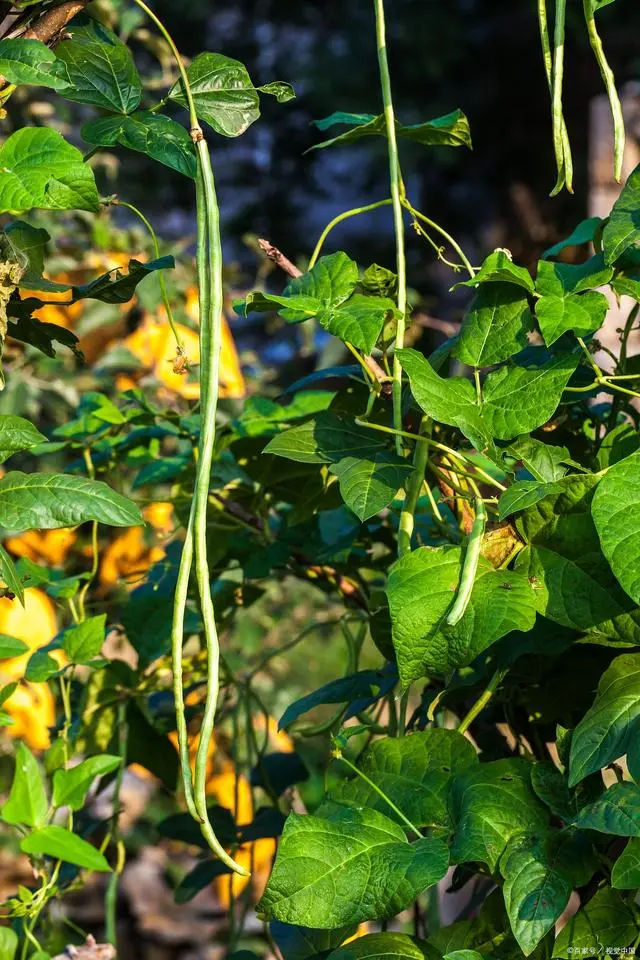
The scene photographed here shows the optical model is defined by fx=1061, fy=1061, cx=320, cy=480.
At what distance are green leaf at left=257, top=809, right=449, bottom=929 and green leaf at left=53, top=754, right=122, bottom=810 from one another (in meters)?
0.14

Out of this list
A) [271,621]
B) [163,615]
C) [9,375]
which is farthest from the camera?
[271,621]

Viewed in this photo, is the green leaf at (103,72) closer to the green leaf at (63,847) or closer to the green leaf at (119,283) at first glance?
the green leaf at (119,283)

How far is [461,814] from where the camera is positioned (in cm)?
43

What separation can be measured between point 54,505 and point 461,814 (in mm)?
213

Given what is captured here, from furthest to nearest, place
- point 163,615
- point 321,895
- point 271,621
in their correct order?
point 271,621 → point 163,615 → point 321,895

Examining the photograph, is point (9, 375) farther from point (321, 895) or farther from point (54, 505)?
point (321, 895)

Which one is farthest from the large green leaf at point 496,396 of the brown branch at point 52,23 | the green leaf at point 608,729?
the brown branch at point 52,23

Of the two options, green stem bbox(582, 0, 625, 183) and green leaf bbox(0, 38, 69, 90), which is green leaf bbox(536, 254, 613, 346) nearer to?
green stem bbox(582, 0, 625, 183)

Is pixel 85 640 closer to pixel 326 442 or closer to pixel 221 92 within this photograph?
pixel 326 442

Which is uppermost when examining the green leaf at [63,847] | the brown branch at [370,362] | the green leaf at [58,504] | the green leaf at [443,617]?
the brown branch at [370,362]

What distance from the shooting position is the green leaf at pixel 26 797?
1.60 ft

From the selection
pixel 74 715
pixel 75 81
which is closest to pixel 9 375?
pixel 74 715

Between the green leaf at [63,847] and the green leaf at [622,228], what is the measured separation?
1.12ft

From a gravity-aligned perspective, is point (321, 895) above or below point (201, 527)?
below
